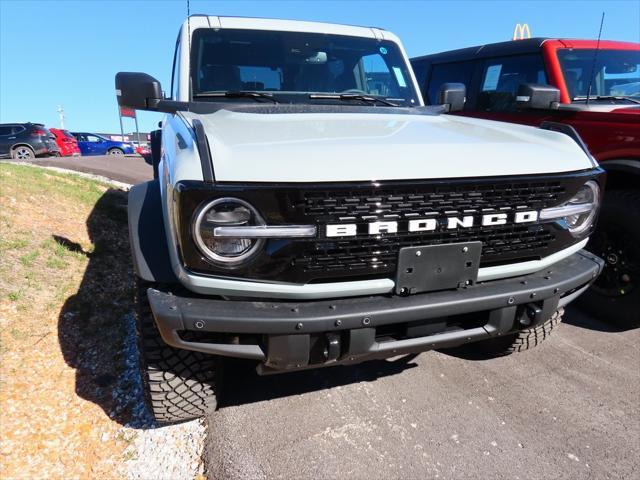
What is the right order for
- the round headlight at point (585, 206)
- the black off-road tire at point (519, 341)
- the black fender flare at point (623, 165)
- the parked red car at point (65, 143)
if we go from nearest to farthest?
the round headlight at point (585, 206) < the black off-road tire at point (519, 341) < the black fender flare at point (623, 165) < the parked red car at point (65, 143)

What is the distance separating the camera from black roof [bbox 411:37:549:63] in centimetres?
454

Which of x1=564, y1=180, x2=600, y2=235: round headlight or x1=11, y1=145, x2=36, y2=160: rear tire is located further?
x1=11, y1=145, x2=36, y2=160: rear tire

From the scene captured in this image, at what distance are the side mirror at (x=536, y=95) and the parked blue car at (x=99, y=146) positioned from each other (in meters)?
23.5

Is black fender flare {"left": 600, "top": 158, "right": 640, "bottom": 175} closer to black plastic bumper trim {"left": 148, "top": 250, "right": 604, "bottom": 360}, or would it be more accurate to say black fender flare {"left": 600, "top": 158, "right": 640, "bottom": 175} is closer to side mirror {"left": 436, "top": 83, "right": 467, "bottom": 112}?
side mirror {"left": 436, "top": 83, "right": 467, "bottom": 112}

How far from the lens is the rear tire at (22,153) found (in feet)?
54.6

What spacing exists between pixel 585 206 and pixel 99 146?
2539 centimetres

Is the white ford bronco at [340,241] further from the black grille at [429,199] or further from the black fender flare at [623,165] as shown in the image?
the black fender flare at [623,165]

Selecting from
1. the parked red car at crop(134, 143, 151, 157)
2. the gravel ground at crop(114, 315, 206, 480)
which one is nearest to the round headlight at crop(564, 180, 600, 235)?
the gravel ground at crop(114, 315, 206, 480)

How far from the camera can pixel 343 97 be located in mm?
3186

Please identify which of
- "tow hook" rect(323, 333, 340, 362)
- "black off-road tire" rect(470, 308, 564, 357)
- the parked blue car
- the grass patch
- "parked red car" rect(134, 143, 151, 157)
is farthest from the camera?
the parked blue car

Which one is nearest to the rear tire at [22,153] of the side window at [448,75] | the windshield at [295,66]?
the side window at [448,75]

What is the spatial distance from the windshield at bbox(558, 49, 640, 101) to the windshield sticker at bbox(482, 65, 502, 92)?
0.65m

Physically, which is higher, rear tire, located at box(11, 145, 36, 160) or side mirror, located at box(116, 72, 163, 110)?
side mirror, located at box(116, 72, 163, 110)

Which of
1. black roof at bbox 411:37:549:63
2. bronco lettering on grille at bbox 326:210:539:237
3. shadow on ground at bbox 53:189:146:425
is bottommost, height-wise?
shadow on ground at bbox 53:189:146:425
